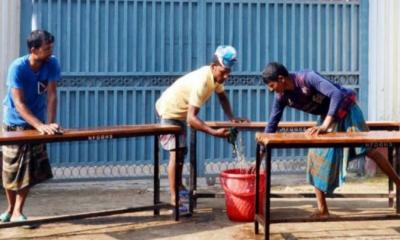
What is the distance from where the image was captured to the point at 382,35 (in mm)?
8164

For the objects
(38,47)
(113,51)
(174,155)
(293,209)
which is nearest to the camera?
(38,47)

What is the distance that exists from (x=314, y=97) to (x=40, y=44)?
242 centimetres

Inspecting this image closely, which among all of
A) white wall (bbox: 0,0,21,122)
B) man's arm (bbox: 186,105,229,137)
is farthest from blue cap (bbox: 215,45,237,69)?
white wall (bbox: 0,0,21,122)

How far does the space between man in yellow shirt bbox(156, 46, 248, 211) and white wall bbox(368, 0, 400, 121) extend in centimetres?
270

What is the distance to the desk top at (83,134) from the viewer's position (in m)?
4.82

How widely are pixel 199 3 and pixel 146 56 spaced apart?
0.96 meters

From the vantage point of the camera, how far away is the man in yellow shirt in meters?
5.65

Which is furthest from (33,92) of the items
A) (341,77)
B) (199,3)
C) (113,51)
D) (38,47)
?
(341,77)

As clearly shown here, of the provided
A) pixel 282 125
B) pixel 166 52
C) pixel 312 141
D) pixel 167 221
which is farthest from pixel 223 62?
pixel 166 52

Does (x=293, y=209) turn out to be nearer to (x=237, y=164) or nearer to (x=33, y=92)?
(x=237, y=164)

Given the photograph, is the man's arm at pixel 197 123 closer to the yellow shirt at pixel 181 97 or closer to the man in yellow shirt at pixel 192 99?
the man in yellow shirt at pixel 192 99

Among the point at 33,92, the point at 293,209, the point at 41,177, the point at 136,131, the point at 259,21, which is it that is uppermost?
the point at 259,21

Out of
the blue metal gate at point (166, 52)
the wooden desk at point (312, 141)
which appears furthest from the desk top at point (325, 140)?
the blue metal gate at point (166, 52)

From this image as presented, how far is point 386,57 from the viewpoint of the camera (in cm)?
817
